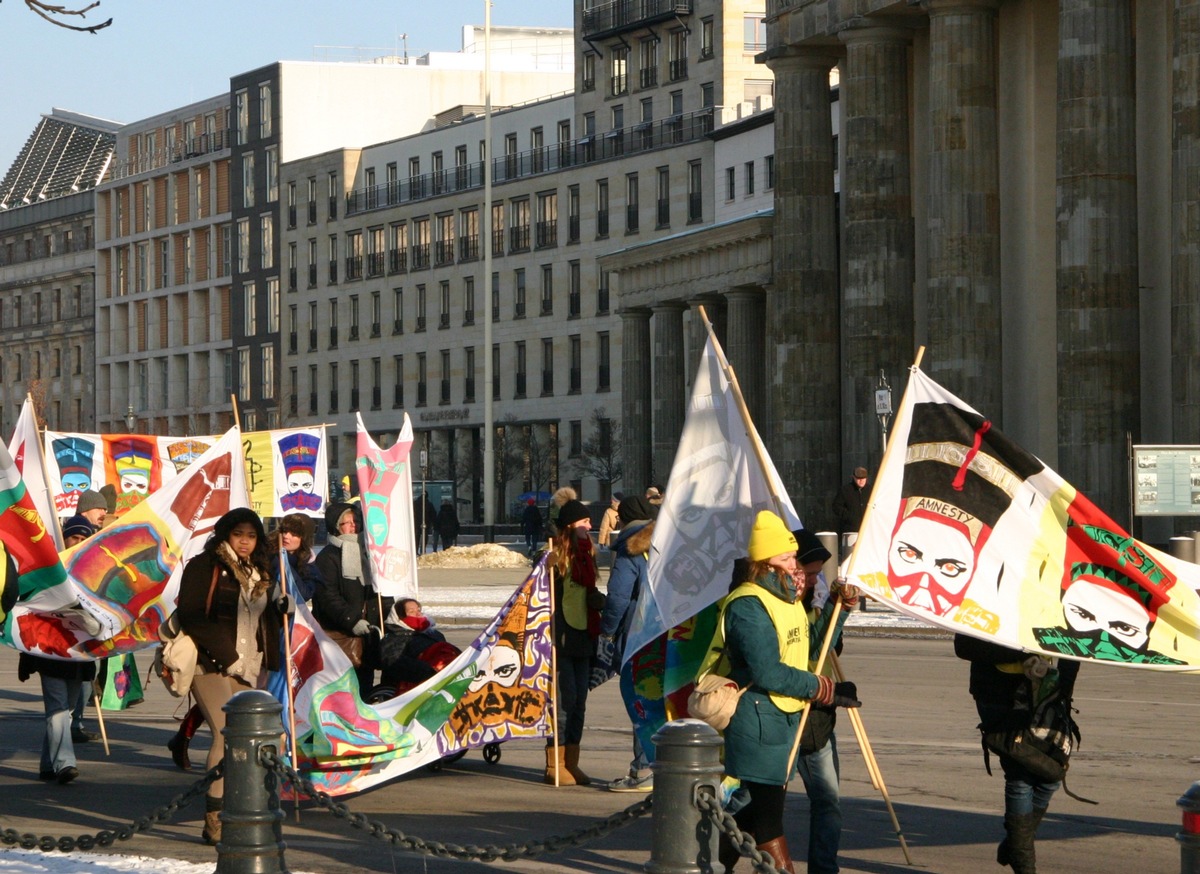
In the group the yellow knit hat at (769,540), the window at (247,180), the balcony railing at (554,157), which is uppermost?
the window at (247,180)

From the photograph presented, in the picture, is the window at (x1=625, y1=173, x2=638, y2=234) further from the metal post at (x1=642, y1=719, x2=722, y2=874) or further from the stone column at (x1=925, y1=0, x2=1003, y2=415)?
the metal post at (x1=642, y1=719, x2=722, y2=874)

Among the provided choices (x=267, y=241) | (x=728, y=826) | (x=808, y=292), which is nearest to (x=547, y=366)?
(x=267, y=241)

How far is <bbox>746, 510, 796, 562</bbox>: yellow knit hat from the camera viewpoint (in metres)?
9.12

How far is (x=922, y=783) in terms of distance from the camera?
13.7 metres

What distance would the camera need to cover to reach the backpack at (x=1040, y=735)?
9875 mm

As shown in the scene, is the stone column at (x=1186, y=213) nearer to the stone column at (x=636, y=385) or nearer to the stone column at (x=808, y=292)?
the stone column at (x=808, y=292)

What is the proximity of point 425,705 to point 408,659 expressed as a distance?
1.75m

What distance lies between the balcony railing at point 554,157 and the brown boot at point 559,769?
6891cm

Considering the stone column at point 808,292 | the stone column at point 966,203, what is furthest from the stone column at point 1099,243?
the stone column at point 808,292

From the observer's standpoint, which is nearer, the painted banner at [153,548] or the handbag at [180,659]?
the handbag at [180,659]

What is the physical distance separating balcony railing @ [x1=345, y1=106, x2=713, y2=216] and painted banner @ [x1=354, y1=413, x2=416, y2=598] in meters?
62.9

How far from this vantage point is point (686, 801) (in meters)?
7.84

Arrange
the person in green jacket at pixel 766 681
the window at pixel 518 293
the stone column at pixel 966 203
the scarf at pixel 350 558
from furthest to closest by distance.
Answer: the window at pixel 518 293, the stone column at pixel 966 203, the scarf at pixel 350 558, the person in green jacket at pixel 766 681

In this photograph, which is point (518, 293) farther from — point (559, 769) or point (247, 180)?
point (559, 769)
